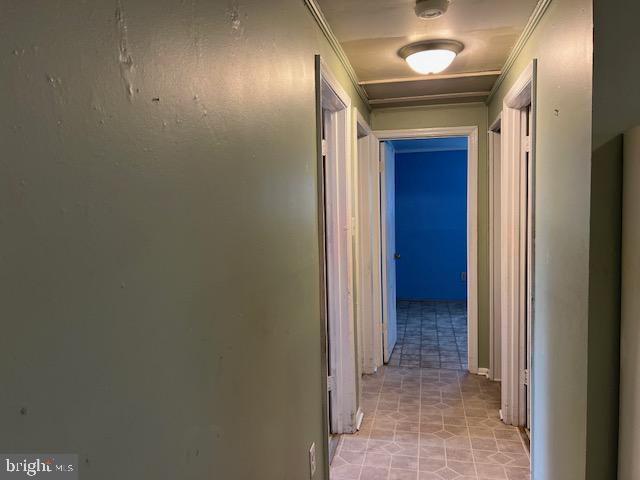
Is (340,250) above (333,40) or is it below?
below

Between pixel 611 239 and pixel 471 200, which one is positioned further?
pixel 471 200

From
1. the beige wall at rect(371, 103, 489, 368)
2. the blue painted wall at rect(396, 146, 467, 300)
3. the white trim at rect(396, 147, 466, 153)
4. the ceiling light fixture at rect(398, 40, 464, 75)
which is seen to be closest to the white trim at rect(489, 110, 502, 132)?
the beige wall at rect(371, 103, 489, 368)

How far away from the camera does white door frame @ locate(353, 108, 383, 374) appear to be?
370cm

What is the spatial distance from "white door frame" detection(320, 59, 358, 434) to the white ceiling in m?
0.33

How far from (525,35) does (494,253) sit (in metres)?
1.88

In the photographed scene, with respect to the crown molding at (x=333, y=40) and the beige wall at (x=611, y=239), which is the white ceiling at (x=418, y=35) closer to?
the crown molding at (x=333, y=40)

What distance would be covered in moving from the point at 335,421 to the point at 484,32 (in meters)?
2.41

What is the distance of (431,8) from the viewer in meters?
1.89

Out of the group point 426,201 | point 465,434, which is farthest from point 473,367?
Answer: point 426,201

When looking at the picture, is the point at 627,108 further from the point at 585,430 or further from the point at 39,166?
the point at 39,166

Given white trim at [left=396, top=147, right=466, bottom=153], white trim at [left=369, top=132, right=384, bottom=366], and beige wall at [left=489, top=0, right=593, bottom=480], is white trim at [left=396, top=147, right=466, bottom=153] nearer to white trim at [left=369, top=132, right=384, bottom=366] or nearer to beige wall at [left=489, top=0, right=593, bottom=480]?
white trim at [left=369, top=132, right=384, bottom=366]

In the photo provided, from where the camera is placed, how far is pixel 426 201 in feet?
23.3

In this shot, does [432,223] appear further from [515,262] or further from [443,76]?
[443,76]

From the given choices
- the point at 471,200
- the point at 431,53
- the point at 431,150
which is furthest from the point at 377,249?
the point at 431,150
